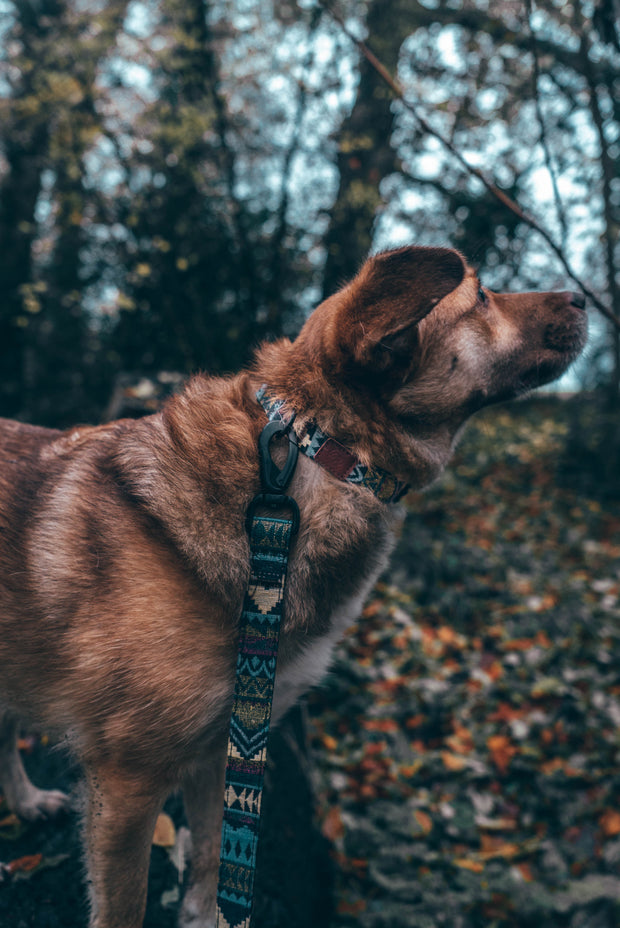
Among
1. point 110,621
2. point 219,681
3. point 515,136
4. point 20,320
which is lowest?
point 219,681

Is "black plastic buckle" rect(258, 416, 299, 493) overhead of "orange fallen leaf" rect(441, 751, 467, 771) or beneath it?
overhead

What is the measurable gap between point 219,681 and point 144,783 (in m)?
0.36

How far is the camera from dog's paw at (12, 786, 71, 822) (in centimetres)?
231

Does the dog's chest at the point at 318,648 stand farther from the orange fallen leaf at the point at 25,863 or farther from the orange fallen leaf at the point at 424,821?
the orange fallen leaf at the point at 424,821

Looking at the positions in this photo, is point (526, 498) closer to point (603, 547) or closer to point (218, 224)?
point (603, 547)

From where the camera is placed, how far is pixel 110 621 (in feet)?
5.37

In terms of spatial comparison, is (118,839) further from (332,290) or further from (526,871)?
(332,290)

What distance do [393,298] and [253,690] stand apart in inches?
48.9

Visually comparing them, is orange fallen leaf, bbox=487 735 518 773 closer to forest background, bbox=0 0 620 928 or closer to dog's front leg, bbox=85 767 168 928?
forest background, bbox=0 0 620 928

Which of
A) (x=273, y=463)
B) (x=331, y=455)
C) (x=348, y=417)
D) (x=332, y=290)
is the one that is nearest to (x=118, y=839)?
(x=273, y=463)

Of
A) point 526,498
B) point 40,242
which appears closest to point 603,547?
point 526,498

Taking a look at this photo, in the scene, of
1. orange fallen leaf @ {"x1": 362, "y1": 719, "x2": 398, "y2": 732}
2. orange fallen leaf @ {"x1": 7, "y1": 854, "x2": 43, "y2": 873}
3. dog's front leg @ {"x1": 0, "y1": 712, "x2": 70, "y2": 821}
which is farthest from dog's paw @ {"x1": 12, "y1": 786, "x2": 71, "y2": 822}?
orange fallen leaf @ {"x1": 362, "y1": 719, "x2": 398, "y2": 732}

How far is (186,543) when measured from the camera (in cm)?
169

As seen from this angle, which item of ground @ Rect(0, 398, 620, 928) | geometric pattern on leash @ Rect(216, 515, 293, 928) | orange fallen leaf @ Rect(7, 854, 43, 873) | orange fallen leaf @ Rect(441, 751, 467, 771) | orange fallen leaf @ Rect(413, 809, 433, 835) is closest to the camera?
geometric pattern on leash @ Rect(216, 515, 293, 928)
